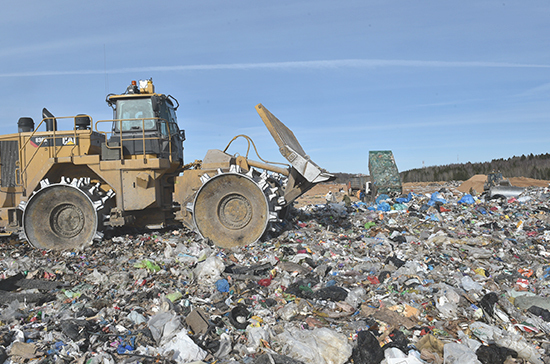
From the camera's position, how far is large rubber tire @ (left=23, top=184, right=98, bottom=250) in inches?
272

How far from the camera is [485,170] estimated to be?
26031 millimetres

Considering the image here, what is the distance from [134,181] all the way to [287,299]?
3.83 meters

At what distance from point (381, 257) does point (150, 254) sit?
11.3 ft

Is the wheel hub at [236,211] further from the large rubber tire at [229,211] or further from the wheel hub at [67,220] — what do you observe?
the wheel hub at [67,220]

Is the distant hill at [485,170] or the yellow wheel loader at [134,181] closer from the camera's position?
the yellow wheel loader at [134,181]

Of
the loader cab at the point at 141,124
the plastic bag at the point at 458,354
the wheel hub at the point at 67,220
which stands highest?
the loader cab at the point at 141,124

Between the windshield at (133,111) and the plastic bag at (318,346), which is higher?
the windshield at (133,111)

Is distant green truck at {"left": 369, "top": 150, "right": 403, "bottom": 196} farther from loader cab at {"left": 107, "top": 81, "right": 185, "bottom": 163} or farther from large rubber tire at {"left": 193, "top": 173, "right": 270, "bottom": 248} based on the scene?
loader cab at {"left": 107, "top": 81, "right": 185, "bottom": 163}

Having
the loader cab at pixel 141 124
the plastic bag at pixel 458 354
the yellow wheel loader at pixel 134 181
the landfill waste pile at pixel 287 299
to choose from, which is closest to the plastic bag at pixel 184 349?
the landfill waste pile at pixel 287 299

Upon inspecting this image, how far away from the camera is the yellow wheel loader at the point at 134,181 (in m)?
6.63

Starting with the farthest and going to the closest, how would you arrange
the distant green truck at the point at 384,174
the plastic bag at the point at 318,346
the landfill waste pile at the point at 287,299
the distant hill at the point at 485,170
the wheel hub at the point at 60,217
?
the distant hill at the point at 485,170, the distant green truck at the point at 384,174, the wheel hub at the point at 60,217, the landfill waste pile at the point at 287,299, the plastic bag at the point at 318,346

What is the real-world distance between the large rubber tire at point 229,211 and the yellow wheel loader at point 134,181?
0.02m

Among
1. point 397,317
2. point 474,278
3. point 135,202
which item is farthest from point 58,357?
point 474,278

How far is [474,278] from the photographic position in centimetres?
511
